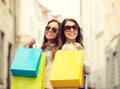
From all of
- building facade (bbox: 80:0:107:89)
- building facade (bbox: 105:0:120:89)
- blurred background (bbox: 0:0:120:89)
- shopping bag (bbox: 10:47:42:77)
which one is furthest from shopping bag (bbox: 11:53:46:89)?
building facade (bbox: 80:0:107:89)

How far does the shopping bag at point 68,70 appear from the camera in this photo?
3336 mm

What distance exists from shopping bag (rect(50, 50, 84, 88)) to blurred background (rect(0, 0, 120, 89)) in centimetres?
804

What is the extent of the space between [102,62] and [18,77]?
27.8 m

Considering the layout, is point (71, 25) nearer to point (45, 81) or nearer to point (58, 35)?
point (58, 35)

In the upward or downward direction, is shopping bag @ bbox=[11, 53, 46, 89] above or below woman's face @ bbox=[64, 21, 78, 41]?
below

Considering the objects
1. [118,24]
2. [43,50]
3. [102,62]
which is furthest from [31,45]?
[102,62]

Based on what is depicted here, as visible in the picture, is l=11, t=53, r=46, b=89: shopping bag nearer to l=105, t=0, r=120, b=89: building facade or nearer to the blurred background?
the blurred background

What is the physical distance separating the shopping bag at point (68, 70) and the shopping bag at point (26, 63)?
4.9 inches

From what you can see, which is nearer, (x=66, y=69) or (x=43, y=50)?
(x=66, y=69)

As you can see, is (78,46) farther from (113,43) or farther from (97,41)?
(97,41)

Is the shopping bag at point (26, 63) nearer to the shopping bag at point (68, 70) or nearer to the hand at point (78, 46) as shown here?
the shopping bag at point (68, 70)

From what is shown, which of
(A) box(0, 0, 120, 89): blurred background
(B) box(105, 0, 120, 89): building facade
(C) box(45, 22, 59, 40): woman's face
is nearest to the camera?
(C) box(45, 22, 59, 40): woman's face

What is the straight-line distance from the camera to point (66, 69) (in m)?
3.40

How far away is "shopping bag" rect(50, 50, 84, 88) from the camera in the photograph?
10.9ft
